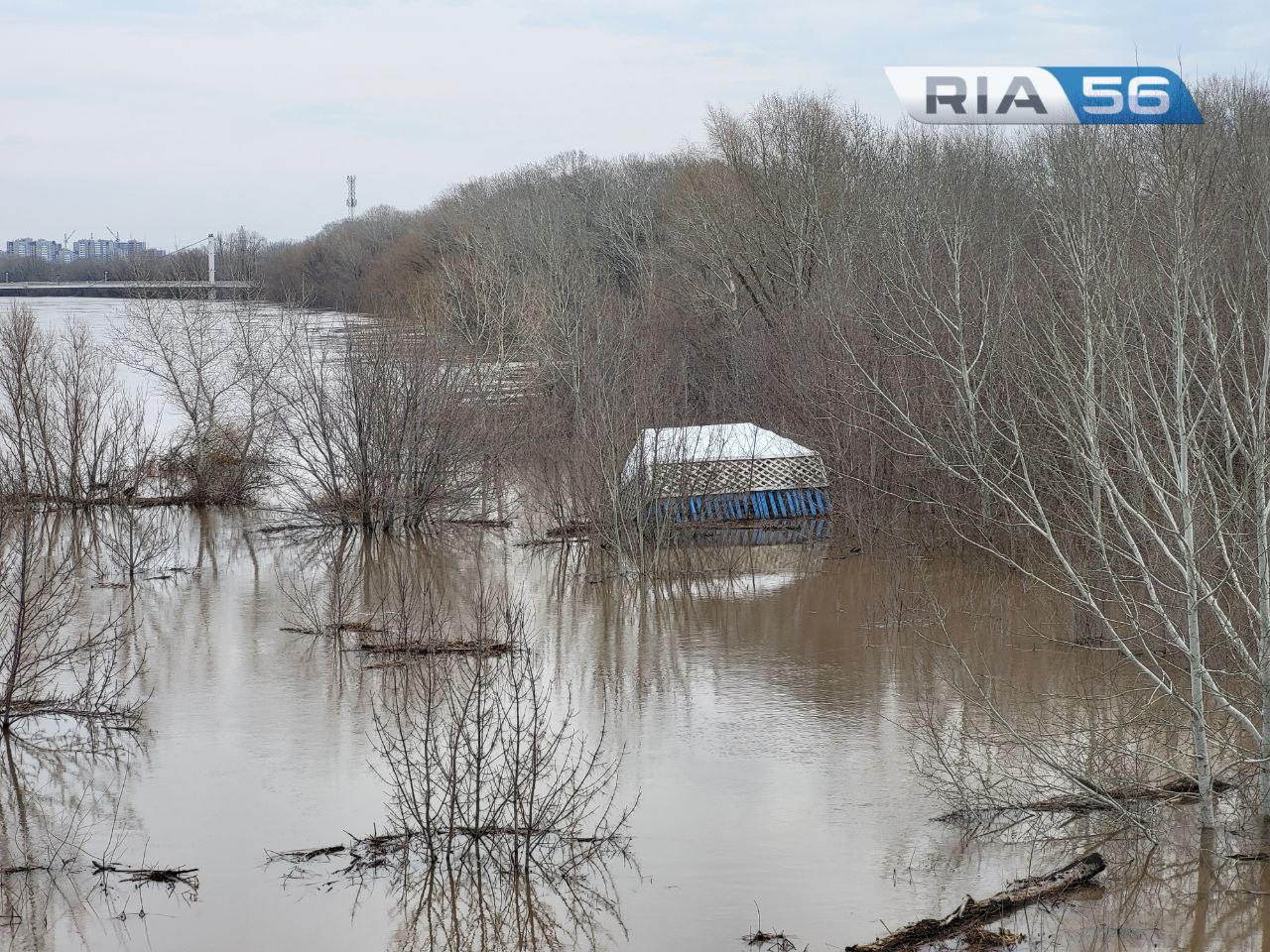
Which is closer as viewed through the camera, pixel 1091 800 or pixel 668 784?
pixel 1091 800

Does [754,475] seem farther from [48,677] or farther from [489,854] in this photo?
[489,854]

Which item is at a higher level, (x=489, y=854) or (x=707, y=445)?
(x=707, y=445)

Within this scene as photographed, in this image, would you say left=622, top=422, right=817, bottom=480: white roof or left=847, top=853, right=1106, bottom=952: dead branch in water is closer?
left=847, top=853, right=1106, bottom=952: dead branch in water

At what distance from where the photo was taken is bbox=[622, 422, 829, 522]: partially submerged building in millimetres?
17641

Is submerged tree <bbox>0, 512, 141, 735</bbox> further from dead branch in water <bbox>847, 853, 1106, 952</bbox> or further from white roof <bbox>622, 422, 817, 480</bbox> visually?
white roof <bbox>622, 422, 817, 480</bbox>

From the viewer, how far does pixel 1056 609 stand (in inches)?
560

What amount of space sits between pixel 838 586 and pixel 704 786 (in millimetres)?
7406

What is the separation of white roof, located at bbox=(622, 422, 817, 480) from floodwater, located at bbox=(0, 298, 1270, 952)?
5.87ft

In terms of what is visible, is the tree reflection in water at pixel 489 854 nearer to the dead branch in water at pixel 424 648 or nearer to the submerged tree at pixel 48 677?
the submerged tree at pixel 48 677

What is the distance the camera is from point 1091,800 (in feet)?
27.8

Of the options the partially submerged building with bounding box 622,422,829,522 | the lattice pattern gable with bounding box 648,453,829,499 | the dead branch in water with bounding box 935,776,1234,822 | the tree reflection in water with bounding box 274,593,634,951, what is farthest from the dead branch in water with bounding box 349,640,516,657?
the lattice pattern gable with bounding box 648,453,829,499

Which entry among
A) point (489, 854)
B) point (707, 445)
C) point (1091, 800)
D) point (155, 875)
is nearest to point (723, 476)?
point (707, 445)

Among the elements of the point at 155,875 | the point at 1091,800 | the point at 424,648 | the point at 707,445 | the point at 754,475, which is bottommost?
the point at 155,875

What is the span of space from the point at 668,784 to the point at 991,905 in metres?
2.79
